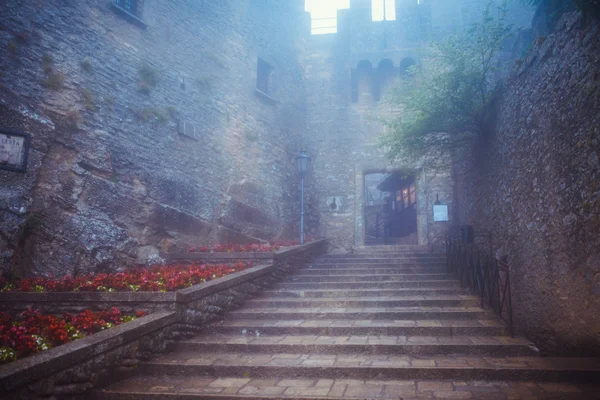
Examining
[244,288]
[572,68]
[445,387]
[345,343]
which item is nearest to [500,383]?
[445,387]

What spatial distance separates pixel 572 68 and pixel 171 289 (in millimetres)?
5390

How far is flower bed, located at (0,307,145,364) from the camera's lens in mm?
3113

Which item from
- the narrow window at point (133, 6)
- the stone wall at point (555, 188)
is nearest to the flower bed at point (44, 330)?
the stone wall at point (555, 188)

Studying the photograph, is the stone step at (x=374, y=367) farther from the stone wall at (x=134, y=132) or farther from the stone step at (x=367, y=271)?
the stone step at (x=367, y=271)

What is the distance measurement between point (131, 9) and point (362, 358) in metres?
8.55

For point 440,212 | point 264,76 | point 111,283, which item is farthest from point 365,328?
point 264,76

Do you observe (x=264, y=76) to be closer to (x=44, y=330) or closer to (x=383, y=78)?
(x=383, y=78)

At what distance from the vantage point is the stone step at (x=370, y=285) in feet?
21.8

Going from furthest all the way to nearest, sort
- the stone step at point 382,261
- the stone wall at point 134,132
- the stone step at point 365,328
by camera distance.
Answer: the stone step at point 382,261
the stone wall at point 134,132
the stone step at point 365,328

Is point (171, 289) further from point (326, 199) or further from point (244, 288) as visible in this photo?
point (326, 199)

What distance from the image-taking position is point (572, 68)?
3.73 meters

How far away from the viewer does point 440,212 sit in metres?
11.8

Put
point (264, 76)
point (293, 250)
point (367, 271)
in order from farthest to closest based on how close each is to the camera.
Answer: point (264, 76) < point (293, 250) < point (367, 271)

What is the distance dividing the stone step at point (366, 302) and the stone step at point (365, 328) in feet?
2.21
